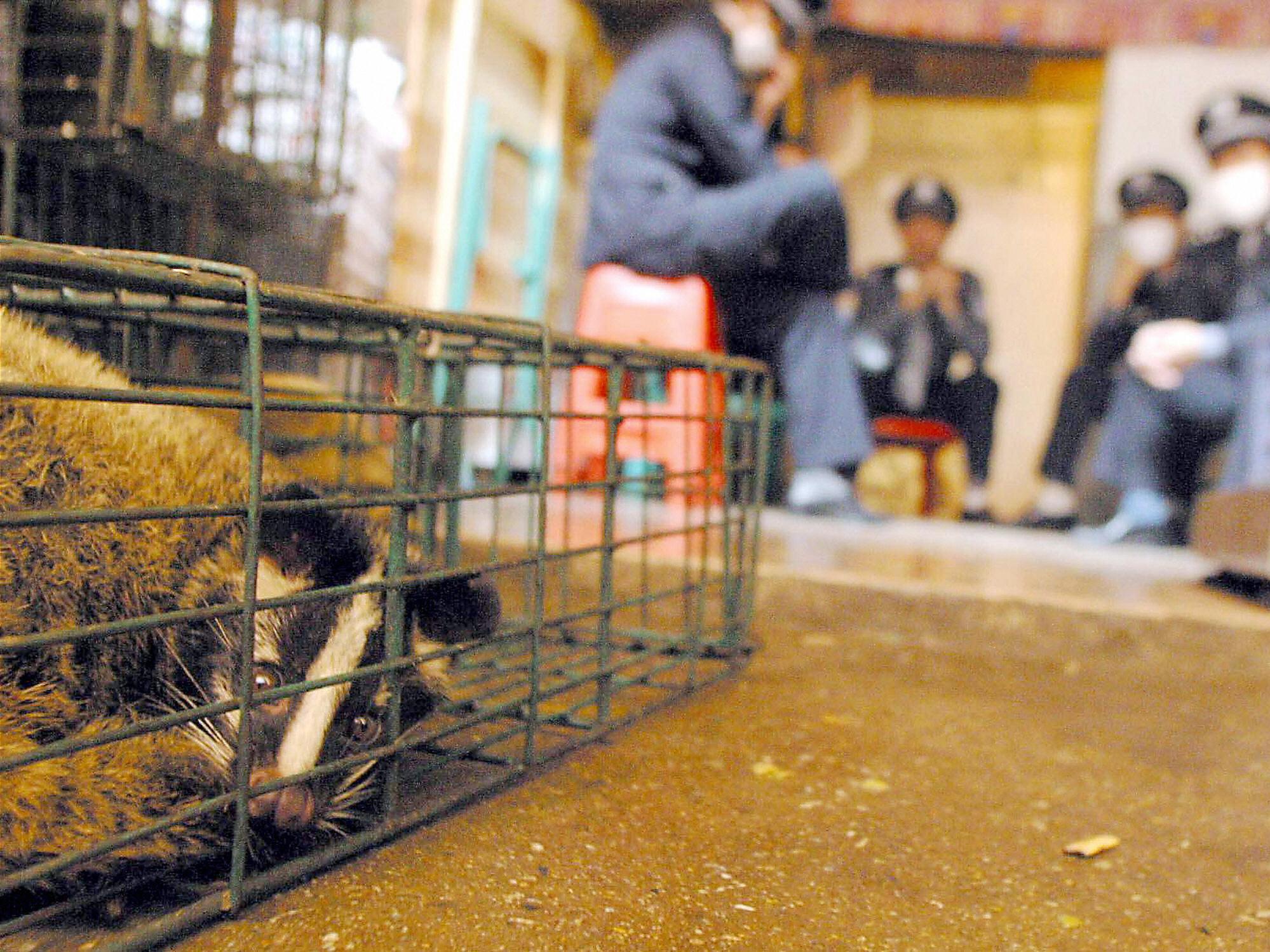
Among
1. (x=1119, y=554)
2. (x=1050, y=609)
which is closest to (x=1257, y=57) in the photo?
(x=1119, y=554)

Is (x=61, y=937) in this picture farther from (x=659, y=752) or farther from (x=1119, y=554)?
(x=1119, y=554)

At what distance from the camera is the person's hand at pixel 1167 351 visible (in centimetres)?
341

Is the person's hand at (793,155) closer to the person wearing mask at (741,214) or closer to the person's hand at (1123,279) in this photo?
the person wearing mask at (741,214)

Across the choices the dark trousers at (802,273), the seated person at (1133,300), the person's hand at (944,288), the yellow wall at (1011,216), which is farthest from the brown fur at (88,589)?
the yellow wall at (1011,216)

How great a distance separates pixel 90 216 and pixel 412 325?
1.58 m

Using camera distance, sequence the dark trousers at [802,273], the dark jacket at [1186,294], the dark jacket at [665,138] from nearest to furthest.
A: 1. the dark trousers at [802,273]
2. the dark jacket at [665,138]
3. the dark jacket at [1186,294]

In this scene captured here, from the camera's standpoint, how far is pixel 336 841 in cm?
89

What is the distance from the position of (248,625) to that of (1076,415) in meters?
4.55

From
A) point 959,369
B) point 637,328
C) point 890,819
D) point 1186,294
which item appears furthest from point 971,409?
point 890,819

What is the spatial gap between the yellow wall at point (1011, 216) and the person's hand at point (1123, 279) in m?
1.41

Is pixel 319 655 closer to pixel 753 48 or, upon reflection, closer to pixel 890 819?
pixel 890 819

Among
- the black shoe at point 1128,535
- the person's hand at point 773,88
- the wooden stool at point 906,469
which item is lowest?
the black shoe at point 1128,535

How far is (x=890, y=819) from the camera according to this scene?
1.02 m

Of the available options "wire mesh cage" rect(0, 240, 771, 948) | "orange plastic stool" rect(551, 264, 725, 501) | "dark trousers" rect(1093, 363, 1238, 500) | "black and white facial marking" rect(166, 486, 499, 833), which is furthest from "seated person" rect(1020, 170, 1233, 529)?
"black and white facial marking" rect(166, 486, 499, 833)
